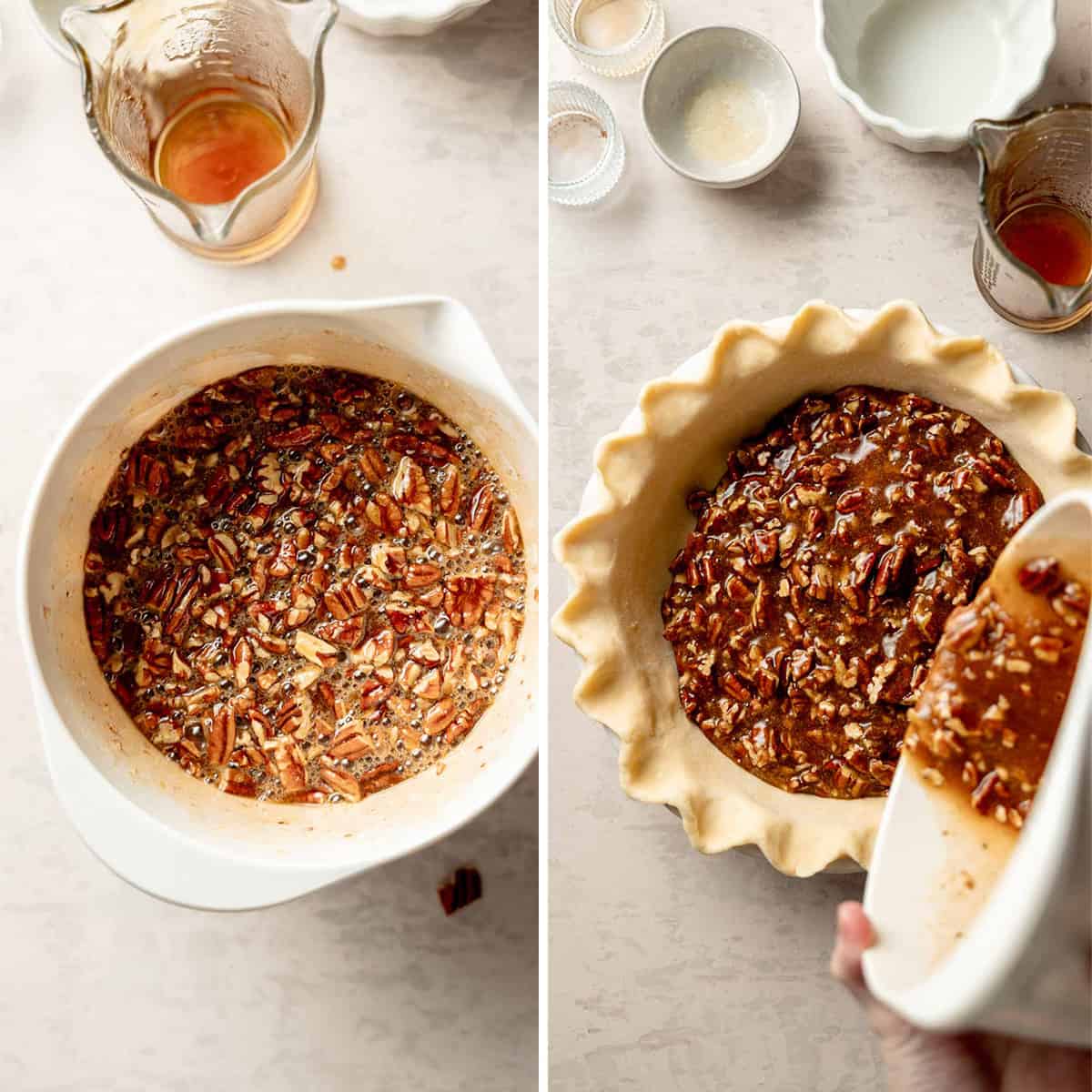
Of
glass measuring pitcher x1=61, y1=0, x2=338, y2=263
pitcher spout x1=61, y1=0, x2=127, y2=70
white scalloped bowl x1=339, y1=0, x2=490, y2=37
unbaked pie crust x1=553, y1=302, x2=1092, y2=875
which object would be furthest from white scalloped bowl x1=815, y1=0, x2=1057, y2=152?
pitcher spout x1=61, y1=0, x2=127, y2=70

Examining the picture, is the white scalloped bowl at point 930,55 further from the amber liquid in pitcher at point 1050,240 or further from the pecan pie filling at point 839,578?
the pecan pie filling at point 839,578

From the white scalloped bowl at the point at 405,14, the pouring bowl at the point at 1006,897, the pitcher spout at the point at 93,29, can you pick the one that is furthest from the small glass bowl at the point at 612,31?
the pouring bowl at the point at 1006,897

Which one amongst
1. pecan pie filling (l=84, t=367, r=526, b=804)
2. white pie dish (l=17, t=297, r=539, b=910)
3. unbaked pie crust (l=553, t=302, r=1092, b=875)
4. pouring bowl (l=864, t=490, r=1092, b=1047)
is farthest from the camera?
pecan pie filling (l=84, t=367, r=526, b=804)

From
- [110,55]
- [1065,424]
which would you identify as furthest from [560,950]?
[110,55]

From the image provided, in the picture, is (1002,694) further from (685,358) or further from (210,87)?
(210,87)

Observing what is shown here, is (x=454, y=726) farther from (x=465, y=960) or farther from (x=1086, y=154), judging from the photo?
(x=1086, y=154)

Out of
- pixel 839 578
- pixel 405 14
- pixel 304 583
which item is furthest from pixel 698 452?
pixel 405 14

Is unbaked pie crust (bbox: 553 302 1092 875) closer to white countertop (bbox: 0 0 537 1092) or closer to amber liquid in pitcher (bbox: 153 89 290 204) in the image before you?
white countertop (bbox: 0 0 537 1092)
